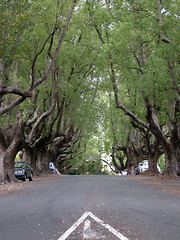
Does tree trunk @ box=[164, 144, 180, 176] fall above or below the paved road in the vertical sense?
above

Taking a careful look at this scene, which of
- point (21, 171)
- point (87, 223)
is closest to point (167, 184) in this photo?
point (21, 171)

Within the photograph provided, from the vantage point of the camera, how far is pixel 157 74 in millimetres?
15500

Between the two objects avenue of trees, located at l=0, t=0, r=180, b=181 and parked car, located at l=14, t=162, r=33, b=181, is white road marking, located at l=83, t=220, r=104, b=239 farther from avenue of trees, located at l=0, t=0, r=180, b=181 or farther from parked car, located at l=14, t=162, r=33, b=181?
parked car, located at l=14, t=162, r=33, b=181

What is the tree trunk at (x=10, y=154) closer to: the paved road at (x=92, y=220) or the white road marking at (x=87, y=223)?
the paved road at (x=92, y=220)

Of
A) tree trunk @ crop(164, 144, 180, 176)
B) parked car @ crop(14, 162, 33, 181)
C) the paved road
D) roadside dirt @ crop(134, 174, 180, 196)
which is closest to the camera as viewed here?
the paved road

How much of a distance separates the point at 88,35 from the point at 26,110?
7.53m

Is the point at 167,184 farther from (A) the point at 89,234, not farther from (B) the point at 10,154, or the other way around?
(A) the point at 89,234

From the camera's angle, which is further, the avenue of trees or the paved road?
the avenue of trees

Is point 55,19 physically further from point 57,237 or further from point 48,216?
→ point 57,237

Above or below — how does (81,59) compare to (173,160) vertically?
above

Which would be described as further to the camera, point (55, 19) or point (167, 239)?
point (55, 19)

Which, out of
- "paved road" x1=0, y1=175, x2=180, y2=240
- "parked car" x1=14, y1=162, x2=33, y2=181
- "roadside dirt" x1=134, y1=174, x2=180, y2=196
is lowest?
"roadside dirt" x1=134, y1=174, x2=180, y2=196

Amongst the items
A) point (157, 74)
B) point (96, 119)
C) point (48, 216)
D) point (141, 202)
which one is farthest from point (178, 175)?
point (96, 119)

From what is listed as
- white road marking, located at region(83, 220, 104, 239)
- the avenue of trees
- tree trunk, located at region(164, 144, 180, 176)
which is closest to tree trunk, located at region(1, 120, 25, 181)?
the avenue of trees
